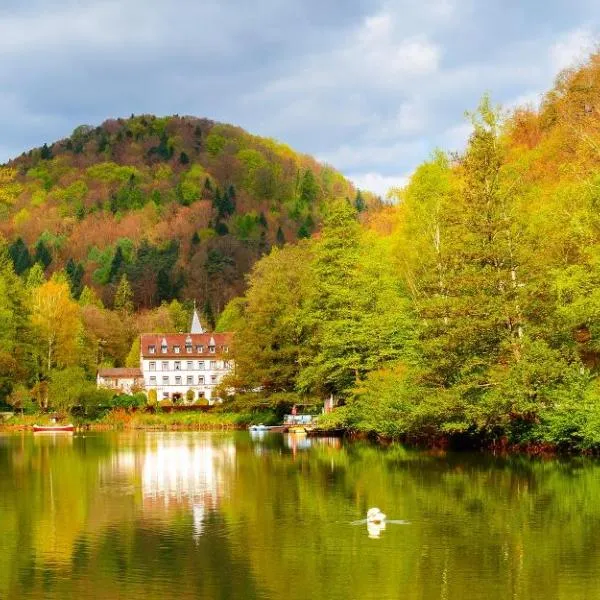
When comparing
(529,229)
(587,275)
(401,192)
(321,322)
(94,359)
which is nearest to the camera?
(587,275)

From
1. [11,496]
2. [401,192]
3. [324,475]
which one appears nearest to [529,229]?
[324,475]

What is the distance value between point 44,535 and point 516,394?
19578 millimetres

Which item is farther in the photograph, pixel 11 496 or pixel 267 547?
pixel 11 496

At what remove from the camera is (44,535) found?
58.2ft

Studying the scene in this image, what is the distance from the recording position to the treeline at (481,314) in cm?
3256

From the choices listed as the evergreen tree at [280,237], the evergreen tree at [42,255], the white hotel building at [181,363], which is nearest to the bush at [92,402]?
the white hotel building at [181,363]

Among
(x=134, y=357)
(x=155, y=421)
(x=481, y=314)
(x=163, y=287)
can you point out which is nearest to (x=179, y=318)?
(x=163, y=287)

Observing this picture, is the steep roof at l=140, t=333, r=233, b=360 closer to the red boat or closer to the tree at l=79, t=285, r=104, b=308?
the tree at l=79, t=285, r=104, b=308

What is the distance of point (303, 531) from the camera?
57.9 feet

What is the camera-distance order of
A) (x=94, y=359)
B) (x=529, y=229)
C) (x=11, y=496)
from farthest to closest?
(x=94, y=359) < (x=529, y=229) < (x=11, y=496)

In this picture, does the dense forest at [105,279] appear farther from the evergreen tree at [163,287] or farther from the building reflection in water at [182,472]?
the building reflection in water at [182,472]

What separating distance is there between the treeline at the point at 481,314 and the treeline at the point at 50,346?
23.8 m

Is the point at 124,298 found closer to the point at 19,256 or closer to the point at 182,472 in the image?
the point at 19,256

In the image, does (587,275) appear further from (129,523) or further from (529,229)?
(129,523)
